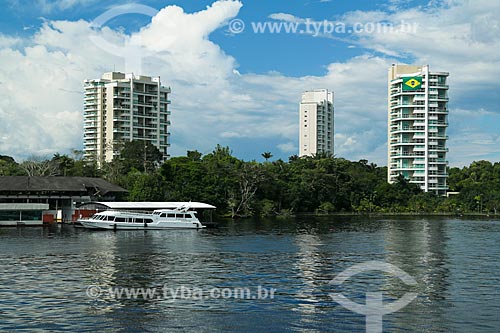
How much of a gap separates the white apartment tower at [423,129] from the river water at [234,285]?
310 feet

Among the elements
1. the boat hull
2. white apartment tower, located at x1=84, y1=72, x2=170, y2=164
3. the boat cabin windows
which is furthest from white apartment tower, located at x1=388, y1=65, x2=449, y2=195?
the boat cabin windows

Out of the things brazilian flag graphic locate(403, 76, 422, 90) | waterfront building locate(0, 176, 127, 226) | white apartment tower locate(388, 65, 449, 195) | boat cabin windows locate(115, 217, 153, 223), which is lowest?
boat cabin windows locate(115, 217, 153, 223)

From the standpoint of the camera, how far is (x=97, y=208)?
3297 inches

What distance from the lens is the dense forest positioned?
353 feet

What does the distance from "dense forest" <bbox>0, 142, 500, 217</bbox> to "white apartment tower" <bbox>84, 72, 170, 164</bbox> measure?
1325 inches

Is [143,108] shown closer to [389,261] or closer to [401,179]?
[401,179]

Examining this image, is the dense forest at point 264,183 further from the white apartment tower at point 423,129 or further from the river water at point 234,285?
the river water at point 234,285

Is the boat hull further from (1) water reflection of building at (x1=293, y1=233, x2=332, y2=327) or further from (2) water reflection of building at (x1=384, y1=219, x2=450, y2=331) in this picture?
(2) water reflection of building at (x1=384, y1=219, x2=450, y2=331)

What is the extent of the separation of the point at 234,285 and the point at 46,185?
5760 centimetres

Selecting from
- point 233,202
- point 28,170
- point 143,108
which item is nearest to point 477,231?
point 233,202

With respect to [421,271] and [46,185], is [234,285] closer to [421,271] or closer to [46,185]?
[421,271]

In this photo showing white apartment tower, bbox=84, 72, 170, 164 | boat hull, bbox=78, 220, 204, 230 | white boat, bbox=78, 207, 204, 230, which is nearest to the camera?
boat hull, bbox=78, 220, 204, 230

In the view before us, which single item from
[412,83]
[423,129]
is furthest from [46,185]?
[412,83]

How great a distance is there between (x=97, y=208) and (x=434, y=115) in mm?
95400
